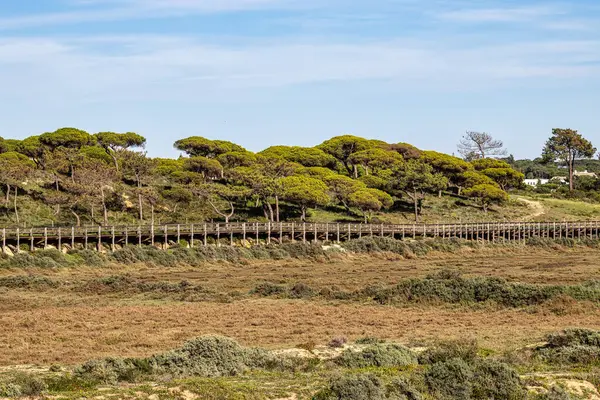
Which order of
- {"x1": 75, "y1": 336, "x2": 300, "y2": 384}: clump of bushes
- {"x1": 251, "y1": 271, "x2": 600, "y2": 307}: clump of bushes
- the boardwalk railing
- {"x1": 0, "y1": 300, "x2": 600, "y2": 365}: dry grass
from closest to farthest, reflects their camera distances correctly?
{"x1": 75, "y1": 336, "x2": 300, "y2": 384}: clump of bushes, {"x1": 0, "y1": 300, "x2": 600, "y2": 365}: dry grass, {"x1": 251, "y1": 271, "x2": 600, "y2": 307}: clump of bushes, the boardwalk railing

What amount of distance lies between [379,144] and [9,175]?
6135 cm

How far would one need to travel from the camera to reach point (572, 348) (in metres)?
23.5

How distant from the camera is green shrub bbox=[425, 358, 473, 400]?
59.8ft

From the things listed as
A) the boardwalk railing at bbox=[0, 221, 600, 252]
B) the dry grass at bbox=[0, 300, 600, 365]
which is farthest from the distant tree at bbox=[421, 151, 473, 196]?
the dry grass at bbox=[0, 300, 600, 365]

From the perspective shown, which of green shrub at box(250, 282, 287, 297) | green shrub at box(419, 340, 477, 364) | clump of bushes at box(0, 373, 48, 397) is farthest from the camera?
green shrub at box(250, 282, 287, 297)

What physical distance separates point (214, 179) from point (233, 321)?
73835 millimetres

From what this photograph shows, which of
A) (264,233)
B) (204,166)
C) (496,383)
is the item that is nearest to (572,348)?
(496,383)

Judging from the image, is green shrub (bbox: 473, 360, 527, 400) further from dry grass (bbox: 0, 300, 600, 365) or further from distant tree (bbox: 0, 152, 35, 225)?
distant tree (bbox: 0, 152, 35, 225)

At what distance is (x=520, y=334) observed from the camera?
95.9 ft

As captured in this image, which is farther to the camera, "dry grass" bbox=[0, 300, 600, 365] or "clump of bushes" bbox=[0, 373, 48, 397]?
"dry grass" bbox=[0, 300, 600, 365]

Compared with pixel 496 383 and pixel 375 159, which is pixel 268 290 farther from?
pixel 375 159

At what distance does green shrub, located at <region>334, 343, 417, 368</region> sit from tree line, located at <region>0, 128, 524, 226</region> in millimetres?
57483

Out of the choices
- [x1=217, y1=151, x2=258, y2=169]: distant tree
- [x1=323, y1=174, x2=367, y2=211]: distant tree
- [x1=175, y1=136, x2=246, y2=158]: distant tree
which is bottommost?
[x1=323, y1=174, x2=367, y2=211]: distant tree

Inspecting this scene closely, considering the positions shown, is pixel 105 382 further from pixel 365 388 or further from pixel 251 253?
pixel 251 253
